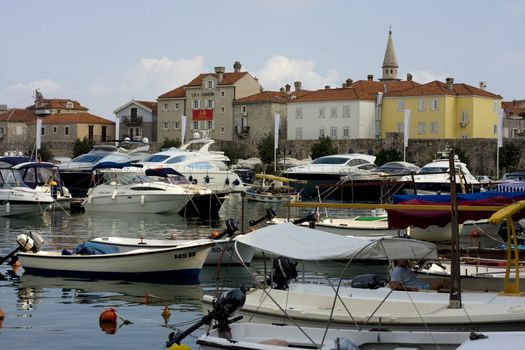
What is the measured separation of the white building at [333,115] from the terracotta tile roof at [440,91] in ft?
11.3

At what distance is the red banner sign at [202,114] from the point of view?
4229 inches

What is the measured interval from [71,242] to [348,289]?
1828 cm

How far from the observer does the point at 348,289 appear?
59.2 feet

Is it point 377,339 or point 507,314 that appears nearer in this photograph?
point 377,339

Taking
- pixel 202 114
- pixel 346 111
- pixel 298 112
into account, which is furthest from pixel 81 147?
pixel 346 111

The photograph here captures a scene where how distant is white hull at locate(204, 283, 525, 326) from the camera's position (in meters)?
15.7

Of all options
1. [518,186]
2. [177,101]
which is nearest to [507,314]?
[518,186]

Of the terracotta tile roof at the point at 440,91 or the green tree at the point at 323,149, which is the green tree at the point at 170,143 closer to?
the green tree at the point at 323,149

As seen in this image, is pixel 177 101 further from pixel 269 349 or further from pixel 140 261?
pixel 269 349

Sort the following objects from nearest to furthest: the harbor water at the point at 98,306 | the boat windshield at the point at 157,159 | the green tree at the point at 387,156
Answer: the harbor water at the point at 98,306 < the boat windshield at the point at 157,159 < the green tree at the point at 387,156

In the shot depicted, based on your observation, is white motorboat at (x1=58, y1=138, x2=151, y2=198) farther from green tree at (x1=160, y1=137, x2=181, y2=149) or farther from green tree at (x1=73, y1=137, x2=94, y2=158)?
green tree at (x1=73, y1=137, x2=94, y2=158)

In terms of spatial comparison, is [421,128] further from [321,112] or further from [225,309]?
[225,309]

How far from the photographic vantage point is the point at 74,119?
118500 mm

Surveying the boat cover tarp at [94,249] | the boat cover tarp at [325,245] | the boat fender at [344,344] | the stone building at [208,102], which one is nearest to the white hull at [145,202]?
the boat cover tarp at [94,249]
